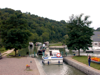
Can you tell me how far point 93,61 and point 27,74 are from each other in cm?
1025

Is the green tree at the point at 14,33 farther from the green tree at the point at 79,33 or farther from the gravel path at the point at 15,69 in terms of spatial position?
the green tree at the point at 79,33

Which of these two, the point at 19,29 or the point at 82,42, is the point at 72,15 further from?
the point at 19,29

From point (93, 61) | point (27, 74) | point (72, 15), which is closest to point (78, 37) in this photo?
point (72, 15)

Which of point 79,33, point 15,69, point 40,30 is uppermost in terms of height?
point 40,30

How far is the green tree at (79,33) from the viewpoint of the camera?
91.9 feet

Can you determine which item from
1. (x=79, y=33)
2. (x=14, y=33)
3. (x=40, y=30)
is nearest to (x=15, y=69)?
(x=14, y=33)

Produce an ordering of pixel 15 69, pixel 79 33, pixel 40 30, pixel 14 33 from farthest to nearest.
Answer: pixel 40 30 < pixel 14 33 < pixel 79 33 < pixel 15 69

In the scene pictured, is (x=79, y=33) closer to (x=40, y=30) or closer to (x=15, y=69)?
(x=15, y=69)

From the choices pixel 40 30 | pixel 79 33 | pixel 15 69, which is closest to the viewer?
pixel 15 69

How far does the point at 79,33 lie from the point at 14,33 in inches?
613

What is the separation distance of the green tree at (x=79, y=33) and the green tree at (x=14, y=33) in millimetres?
11308

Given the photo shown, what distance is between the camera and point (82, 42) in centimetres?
2859

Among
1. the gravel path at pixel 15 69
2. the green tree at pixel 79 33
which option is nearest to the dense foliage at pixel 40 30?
the green tree at pixel 79 33

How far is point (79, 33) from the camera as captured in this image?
27781 mm
